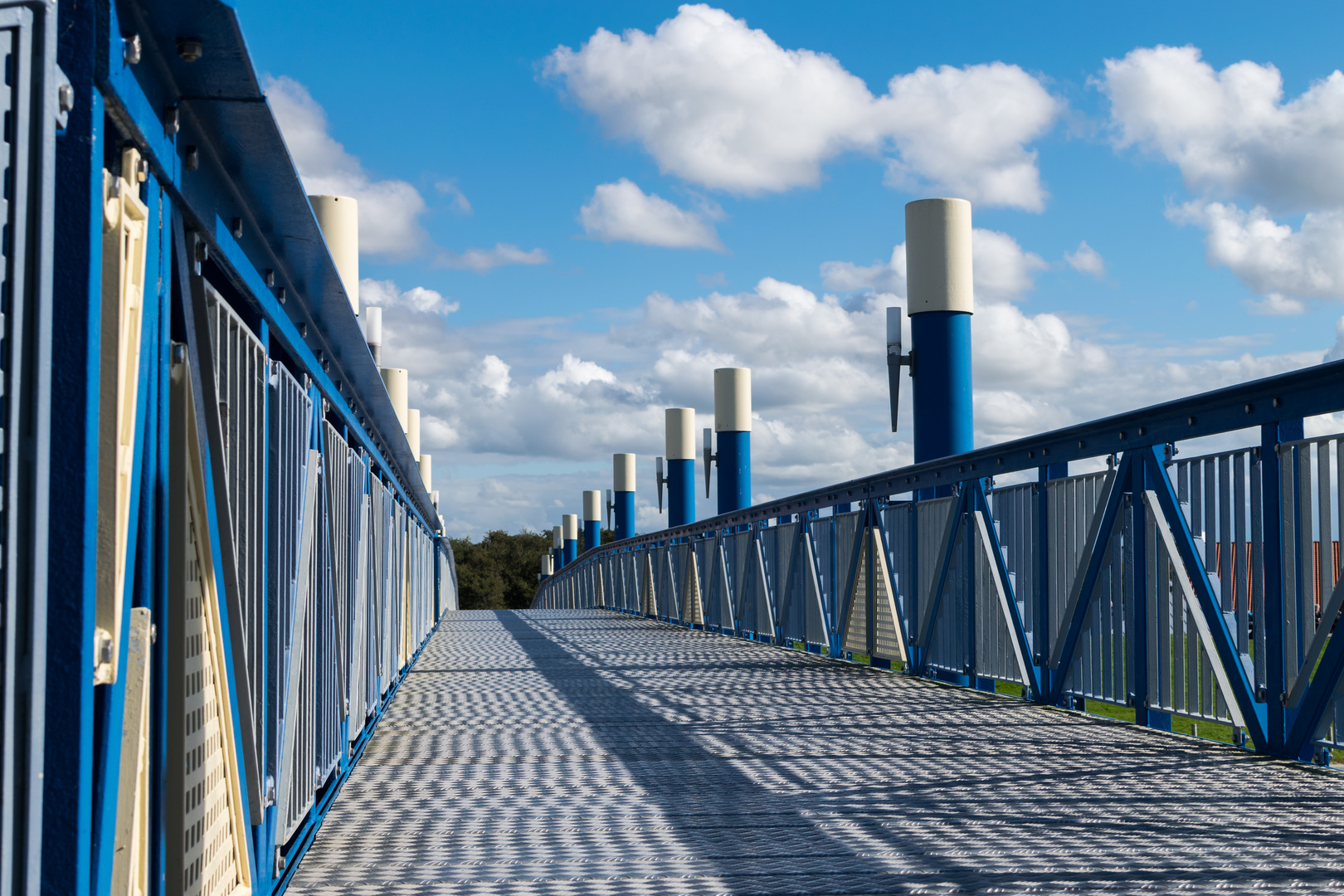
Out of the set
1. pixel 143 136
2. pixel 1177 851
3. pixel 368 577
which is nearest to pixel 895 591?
pixel 368 577

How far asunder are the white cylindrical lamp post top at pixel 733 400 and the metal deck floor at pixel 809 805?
12148 millimetres

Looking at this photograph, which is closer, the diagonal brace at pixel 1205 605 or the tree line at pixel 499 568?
the diagonal brace at pixel 1205 605

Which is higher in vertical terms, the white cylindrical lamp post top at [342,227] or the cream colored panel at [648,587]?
the white cylindrical lamp post top at [342,227]

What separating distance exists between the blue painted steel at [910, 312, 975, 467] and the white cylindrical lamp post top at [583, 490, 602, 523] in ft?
111

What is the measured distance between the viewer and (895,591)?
8.66 meters

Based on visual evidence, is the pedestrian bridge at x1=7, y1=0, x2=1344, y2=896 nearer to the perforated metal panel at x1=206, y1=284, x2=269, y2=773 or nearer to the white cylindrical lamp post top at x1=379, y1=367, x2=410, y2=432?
the perforated metal panel at x1=206, y1=284, x2=269, y2=773

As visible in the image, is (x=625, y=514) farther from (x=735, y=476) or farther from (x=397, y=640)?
(x=397, y=640)

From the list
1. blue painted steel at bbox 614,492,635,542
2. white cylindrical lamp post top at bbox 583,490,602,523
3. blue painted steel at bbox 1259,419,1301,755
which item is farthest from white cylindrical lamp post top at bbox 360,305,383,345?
white cylindrical lamp post top at bbox 583,490,602,523

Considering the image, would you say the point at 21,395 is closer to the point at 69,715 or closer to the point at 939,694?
the point at 69,715

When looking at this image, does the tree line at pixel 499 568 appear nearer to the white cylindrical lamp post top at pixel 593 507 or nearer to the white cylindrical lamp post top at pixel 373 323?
the white cylindrical lamp post top at pixel 593 507

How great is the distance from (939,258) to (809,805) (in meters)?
5.78

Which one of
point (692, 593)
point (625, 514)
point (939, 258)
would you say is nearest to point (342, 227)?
point (939, 258)

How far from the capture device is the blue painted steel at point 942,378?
8922 mm

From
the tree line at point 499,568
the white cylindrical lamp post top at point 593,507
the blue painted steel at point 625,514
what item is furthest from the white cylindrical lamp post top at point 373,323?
the tree line at point 499,568
